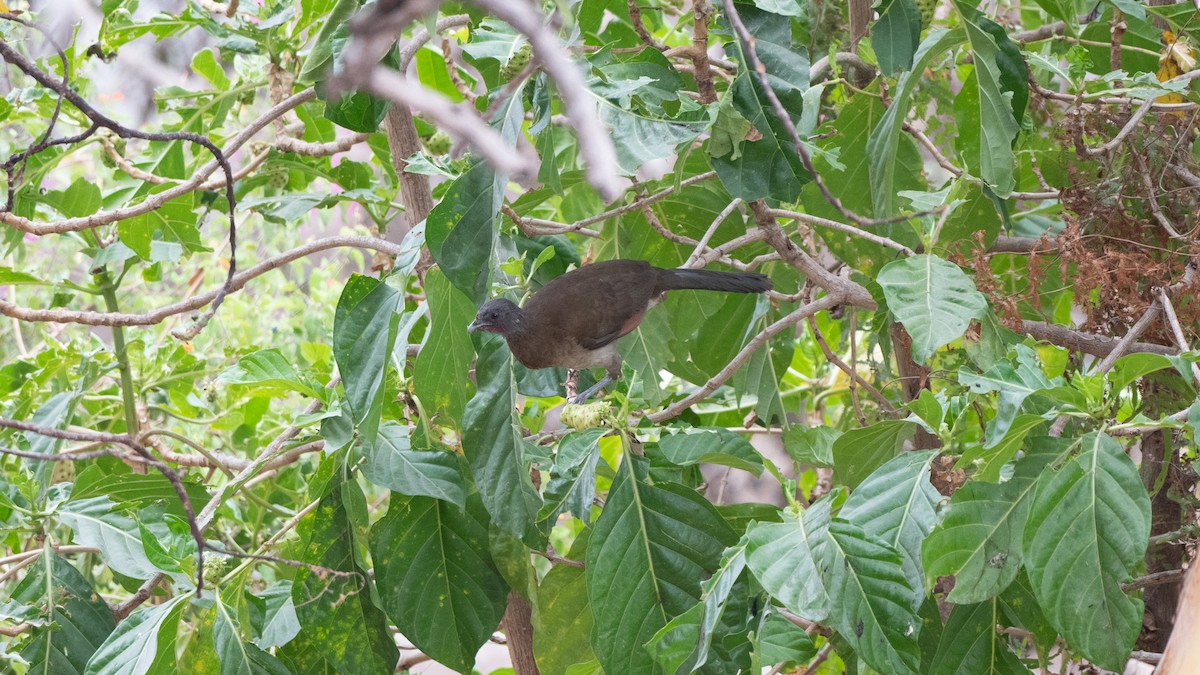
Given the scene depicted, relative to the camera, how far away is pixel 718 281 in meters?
1.96

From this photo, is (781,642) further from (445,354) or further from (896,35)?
(896,35)

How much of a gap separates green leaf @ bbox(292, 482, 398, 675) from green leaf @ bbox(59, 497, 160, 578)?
27cm

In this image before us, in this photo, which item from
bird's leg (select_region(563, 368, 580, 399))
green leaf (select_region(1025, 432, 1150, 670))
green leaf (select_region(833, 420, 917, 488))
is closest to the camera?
green leaf (select_region(1025, 432, 1150, 670))

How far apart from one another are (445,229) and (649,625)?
2.21ft

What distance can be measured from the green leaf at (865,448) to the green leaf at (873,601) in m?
0.40

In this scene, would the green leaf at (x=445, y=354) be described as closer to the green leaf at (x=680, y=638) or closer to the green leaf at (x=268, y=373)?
the green leaf at (x=268, y=373)

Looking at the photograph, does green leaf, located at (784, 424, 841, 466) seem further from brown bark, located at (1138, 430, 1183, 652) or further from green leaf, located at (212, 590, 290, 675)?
green leaf, located at (212, 590, 290, 675)

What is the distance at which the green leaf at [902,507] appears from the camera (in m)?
1.36

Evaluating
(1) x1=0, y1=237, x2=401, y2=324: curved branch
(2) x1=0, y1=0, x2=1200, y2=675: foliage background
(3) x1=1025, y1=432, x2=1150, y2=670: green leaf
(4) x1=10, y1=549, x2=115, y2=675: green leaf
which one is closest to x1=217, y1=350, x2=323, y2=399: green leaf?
(2) x1=0, y1=0, x2=1200, y2=675: foliage background

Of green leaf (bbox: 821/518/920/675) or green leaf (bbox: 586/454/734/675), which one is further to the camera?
green leaf (bbox: 586/454/734/675)

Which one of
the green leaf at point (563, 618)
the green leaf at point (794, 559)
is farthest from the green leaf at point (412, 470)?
the green leaf at point (794, 559)

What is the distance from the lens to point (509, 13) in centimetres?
47

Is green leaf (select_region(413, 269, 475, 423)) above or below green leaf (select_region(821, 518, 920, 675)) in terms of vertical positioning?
above

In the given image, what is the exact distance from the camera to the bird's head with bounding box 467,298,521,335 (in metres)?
1.98
